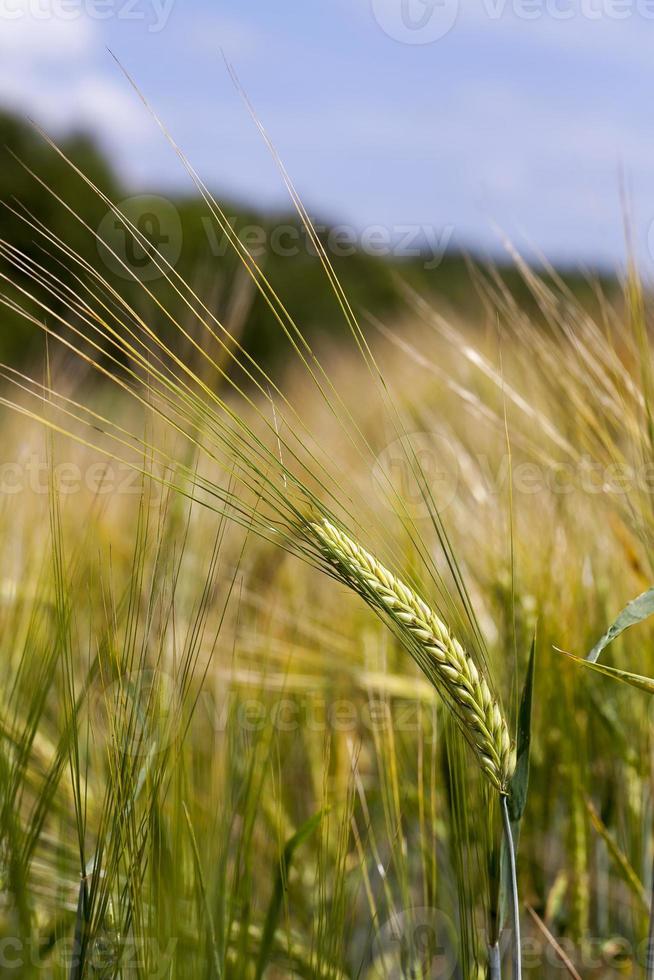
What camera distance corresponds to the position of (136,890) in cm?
52

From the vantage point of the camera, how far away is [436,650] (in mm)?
494

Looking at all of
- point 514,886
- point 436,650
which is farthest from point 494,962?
point 436,650

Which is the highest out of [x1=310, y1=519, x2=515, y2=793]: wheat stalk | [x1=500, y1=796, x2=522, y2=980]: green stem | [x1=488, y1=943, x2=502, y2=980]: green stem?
[x1=310, y1=519, x2=515, y2=793]: wheat stalk

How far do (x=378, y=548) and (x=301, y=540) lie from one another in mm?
70

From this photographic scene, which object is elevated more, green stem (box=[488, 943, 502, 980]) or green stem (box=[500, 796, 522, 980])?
green stem (box=[500, 796, 522, 980])

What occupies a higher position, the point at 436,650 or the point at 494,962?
the point at 436,650

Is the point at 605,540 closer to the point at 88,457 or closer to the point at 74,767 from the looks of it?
the point at 74,767

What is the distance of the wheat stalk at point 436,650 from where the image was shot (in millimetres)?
492

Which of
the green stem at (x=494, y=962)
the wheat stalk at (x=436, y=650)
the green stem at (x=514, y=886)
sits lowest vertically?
the green stem at (x=494, y=962)

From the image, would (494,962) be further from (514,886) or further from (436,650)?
(436,650)

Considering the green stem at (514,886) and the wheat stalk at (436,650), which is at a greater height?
the wheat stalk at (436,650)

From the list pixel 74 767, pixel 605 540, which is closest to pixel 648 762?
pixel 605 540

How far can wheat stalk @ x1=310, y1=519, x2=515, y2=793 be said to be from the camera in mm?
492

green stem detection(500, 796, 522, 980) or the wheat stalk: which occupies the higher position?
the wheat stalk
